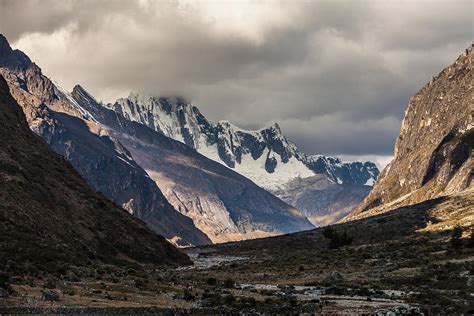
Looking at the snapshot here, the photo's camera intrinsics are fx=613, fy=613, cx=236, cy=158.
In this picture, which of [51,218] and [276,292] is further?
[51,218]

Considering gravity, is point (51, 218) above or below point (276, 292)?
above

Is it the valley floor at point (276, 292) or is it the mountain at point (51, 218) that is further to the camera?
the mountain at point (51, 218)

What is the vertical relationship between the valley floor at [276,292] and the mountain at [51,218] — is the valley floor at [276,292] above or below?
below

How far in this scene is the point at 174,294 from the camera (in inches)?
2437

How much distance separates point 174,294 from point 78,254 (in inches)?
1486

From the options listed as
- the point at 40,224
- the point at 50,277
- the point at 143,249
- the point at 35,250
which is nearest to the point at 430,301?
the point at 50,277

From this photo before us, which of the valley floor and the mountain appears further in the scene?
the mountain

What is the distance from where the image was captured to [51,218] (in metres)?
105

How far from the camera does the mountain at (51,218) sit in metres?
82.6

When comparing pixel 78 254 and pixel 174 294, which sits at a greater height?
pixel 78 254

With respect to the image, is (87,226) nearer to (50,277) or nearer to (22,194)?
(22,194)

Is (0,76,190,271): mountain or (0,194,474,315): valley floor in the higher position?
(0,76,190,271): mountain

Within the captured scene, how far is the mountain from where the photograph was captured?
3250 inches

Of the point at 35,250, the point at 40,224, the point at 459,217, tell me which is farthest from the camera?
the point at 459,217
